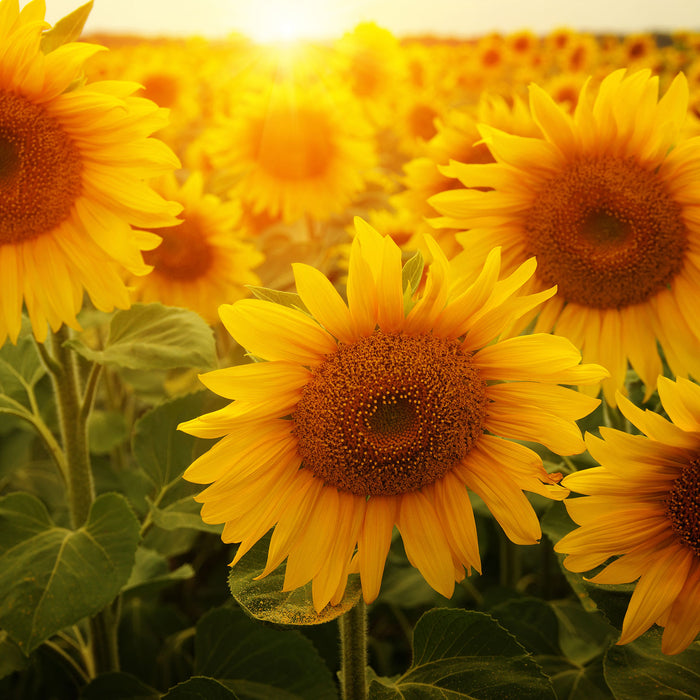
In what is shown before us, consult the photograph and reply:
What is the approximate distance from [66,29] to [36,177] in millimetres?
264

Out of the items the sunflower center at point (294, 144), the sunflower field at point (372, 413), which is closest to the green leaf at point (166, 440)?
the sunflower field at point (372, 413)

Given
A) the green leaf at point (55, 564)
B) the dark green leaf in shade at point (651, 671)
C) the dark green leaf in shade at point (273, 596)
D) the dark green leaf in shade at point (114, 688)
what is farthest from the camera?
the dark green leaf in shade at point (114, 688)

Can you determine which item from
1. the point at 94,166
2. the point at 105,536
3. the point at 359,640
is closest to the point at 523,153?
the point at 94,166

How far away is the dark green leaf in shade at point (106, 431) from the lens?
2.24 m

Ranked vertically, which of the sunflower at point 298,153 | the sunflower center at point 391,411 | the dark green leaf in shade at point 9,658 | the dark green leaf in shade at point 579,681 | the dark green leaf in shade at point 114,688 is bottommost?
the dark green leaf in shade at point 114,688

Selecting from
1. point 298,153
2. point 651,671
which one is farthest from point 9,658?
point 298,153

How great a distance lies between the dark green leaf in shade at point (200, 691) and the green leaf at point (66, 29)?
1089mm

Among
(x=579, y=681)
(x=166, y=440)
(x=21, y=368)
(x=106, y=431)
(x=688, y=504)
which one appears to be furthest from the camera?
(x=106, y=431)

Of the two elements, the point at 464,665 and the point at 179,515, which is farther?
Result: the point at 179,515

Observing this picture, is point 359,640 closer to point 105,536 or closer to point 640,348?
point 105,536

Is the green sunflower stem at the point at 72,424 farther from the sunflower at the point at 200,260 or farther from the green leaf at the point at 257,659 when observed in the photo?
the sunflower at the point at 200,260

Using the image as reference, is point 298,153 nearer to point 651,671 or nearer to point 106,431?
point 106,431

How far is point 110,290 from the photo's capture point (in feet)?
4.49

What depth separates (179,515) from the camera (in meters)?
1.47
